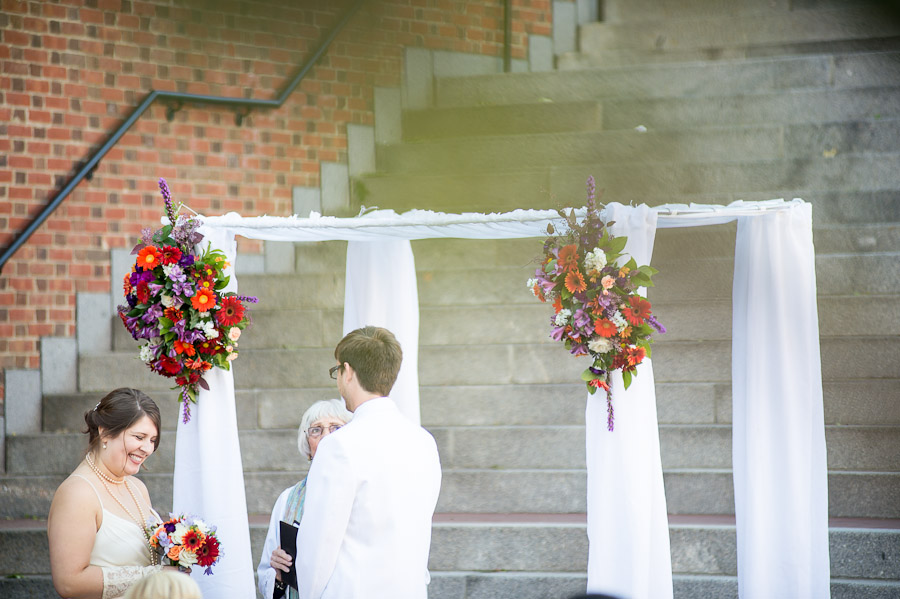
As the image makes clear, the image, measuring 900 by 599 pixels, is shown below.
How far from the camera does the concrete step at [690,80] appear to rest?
7.57 m

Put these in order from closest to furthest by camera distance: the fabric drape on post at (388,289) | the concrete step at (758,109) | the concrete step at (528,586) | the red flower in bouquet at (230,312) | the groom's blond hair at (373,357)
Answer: the groom's blond hair at (373,357), the red flower in bouquet at (230,312), the concrete step at (528,586), the fabric drape on post at (388,289), the concrete step at (758,109)

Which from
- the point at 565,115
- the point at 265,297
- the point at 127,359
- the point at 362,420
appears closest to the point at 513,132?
the point at 565,115

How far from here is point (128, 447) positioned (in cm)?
371

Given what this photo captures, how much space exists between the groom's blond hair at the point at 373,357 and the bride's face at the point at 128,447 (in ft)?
2.94

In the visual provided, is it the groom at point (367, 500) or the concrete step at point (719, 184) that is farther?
the concrete step at point (719, 184)

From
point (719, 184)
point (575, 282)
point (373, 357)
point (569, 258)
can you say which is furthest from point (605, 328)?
point (719, 184)

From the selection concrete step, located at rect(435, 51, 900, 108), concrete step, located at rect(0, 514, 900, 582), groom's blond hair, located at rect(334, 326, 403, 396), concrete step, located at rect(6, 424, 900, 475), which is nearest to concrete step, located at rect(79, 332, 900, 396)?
concrete step, located at rect(6, 424, 900, 475)

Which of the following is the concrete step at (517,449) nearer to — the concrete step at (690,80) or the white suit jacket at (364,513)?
the white suit jacket at (364,513)

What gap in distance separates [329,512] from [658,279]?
3.81m

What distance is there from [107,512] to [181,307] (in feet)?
3.60

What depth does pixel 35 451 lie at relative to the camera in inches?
229

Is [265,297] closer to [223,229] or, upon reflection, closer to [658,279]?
[223,229]

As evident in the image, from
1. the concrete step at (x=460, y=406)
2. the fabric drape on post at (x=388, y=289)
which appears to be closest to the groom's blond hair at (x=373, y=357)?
the fabric drape on post at (x=388, y=289)

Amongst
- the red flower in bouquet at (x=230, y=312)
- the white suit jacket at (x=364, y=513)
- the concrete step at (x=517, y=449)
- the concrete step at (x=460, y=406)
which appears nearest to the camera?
the white suit jacket at (x=364, y=513)
